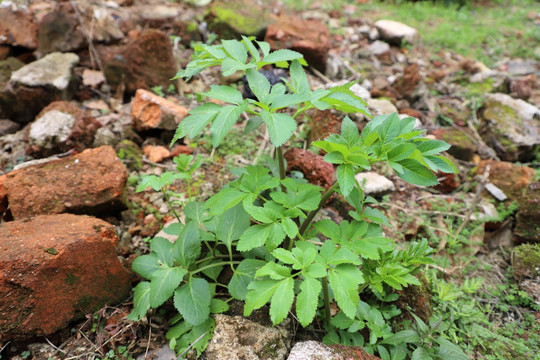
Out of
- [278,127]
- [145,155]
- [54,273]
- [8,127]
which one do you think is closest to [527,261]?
[278,127]

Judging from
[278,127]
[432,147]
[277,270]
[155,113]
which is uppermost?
[278,127]

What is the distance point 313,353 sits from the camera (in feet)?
5.56

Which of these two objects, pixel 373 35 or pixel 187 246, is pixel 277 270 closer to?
pixel 187 246

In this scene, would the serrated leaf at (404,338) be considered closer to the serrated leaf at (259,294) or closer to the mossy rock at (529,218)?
the serrated leaf at (259,294)

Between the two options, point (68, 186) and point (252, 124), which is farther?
point (68, 186)

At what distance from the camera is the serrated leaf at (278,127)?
1504 millimetres

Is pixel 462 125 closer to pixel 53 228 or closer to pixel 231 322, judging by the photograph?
pixel 231 322

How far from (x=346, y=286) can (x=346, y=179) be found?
48 cm

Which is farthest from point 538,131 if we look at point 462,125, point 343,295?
point 343,295

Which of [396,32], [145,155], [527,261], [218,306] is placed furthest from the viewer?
[396,32]

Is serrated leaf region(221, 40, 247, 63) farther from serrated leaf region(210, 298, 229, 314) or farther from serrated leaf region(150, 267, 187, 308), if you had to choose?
serrated leaf region(210, 298, 229, 314)

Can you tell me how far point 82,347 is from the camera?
204cm

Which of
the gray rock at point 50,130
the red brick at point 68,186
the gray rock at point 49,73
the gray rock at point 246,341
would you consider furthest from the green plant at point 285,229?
the gray rock at point 49,73

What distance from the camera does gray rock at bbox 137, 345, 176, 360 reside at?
2.01m
